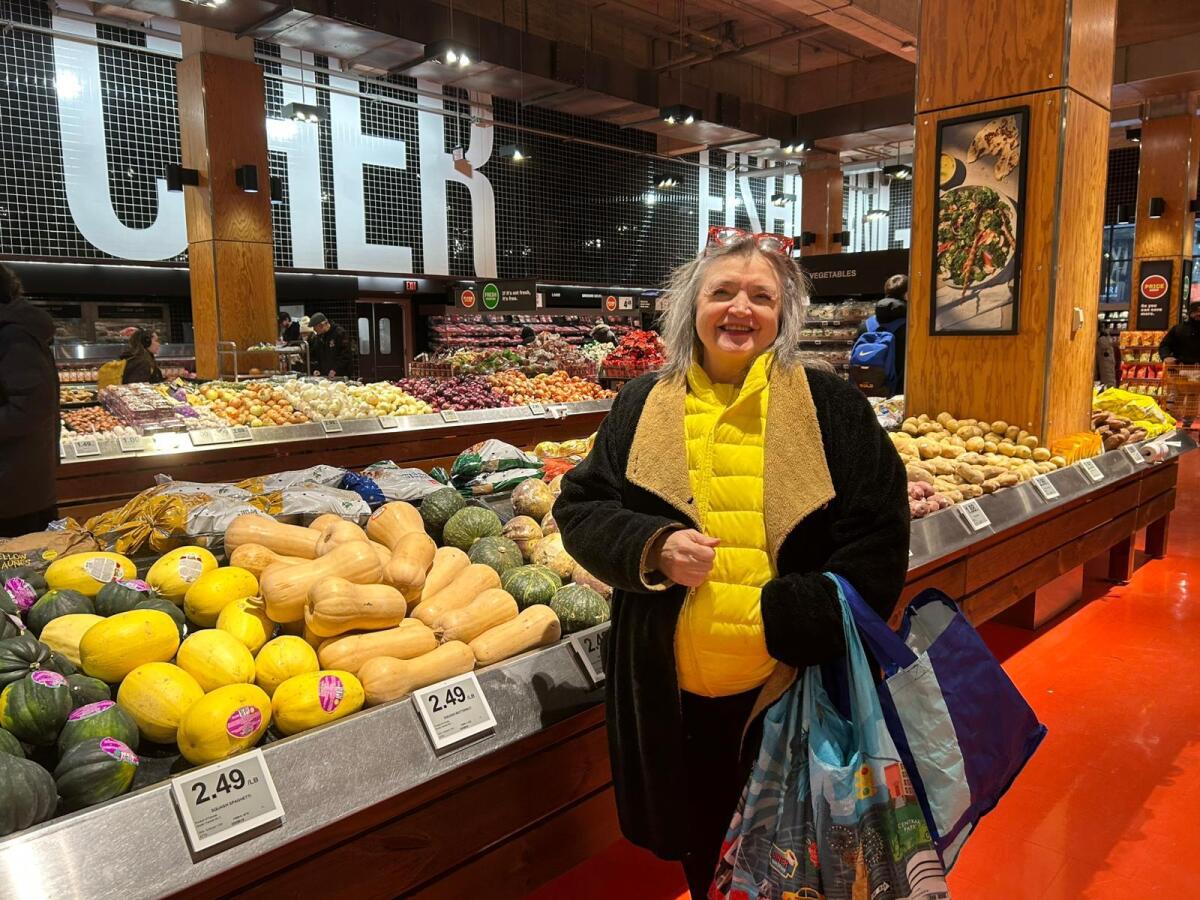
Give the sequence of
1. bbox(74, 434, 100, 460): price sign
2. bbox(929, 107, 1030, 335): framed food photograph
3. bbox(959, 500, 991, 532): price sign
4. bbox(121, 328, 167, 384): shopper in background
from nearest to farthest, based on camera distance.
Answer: bbox(959, 500, 991, 532): price sign → bbox(929, 107, 1030, 335): framed food photograph → bbox(74, 434, 100, 460): price sign → bbox(121, 328, 167, 384): shopper in background

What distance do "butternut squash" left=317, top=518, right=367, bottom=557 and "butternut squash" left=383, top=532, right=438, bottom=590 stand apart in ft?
0.32

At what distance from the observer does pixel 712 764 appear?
1758mm

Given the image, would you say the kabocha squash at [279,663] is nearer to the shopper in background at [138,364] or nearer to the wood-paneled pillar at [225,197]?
the shopper in background at [138,364]

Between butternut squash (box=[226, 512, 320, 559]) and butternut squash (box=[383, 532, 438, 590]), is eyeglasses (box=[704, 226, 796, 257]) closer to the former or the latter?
butternut squash (box=[383, 532, 438, 590])

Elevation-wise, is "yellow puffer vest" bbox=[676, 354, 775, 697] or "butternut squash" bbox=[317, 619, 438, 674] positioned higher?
"yellow puffer vest" bbox=[676, 354, 775, 697]

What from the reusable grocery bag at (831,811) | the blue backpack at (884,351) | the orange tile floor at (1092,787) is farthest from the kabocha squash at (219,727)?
the blue backpack at (884,351)

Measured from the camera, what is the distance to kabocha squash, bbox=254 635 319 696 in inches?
→ 66.8

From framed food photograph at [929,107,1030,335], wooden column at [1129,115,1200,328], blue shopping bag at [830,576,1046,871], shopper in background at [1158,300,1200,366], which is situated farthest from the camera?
wooden column at [1129,115,1200,328]

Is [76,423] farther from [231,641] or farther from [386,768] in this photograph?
Answer: [386,768]

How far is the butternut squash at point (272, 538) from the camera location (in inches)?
85.5

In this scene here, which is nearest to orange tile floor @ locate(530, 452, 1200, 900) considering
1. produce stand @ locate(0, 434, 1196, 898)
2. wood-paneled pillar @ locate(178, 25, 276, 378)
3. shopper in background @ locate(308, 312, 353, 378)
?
produce stand @ locate(0, 434, 1196, 898)

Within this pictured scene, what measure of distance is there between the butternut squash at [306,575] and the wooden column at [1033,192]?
364 cm

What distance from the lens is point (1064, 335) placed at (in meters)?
4.38

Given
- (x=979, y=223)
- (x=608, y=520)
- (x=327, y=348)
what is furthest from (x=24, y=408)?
(x=327, y=348)
